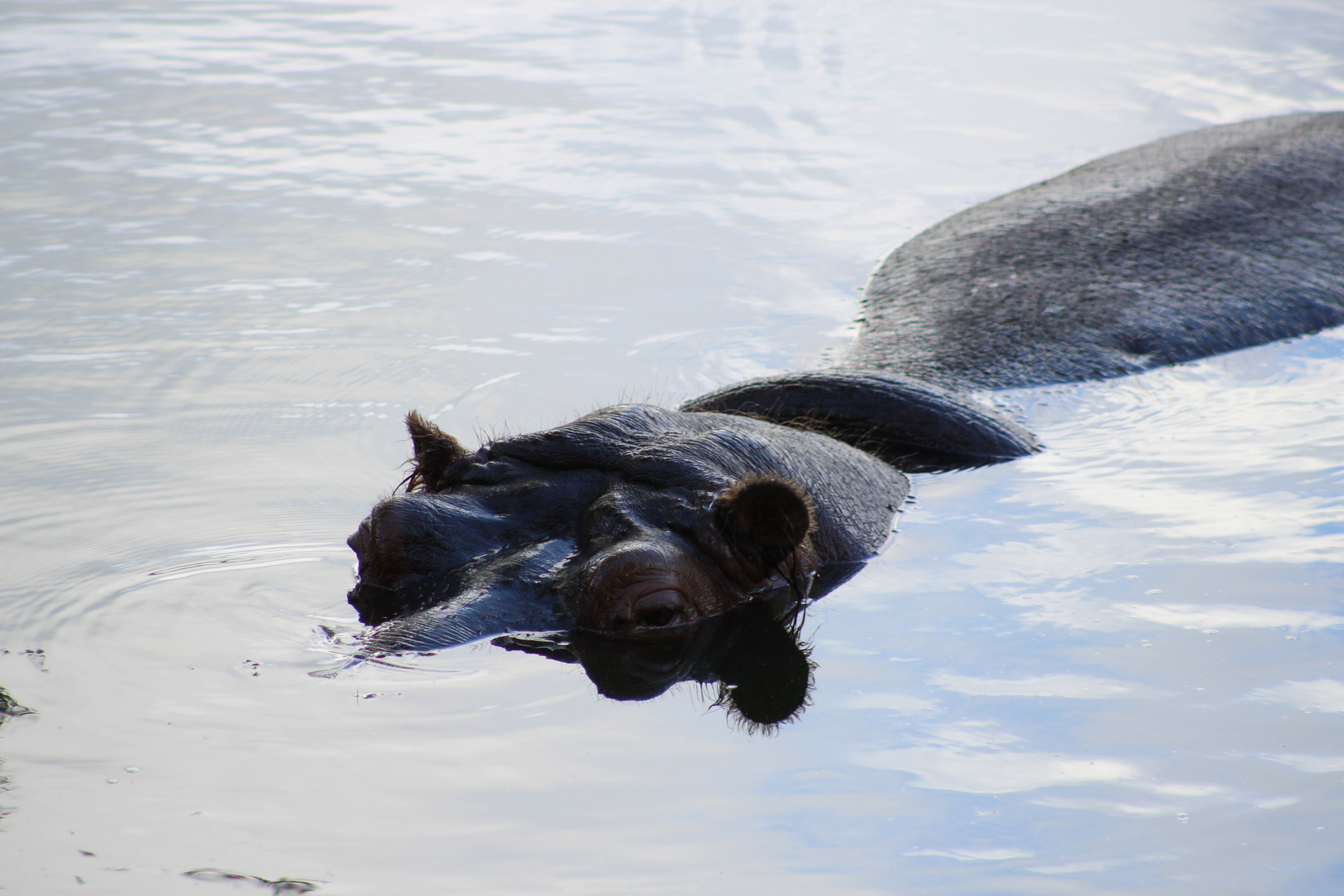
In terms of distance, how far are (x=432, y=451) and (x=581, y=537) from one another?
0.80 m

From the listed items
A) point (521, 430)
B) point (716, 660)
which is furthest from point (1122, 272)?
point (716, 660)

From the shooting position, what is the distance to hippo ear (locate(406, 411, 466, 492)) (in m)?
5.22

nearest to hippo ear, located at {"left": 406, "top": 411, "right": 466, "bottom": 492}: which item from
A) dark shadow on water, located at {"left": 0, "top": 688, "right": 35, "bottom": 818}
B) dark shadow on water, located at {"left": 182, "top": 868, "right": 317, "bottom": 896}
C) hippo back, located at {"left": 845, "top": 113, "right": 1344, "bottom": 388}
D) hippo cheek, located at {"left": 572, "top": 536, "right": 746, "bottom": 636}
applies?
hippo cheek, located at {"left": 572, "top": 536, "right": 746, "bottom": 636}

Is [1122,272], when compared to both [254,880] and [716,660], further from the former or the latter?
[254,880]

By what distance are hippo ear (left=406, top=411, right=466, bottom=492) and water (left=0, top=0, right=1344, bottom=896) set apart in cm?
47

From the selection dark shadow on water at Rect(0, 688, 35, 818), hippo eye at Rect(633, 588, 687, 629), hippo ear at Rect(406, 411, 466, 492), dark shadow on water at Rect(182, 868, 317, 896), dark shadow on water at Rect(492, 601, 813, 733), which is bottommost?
dark shadow on water at Rect(492, 601, 813, 733)

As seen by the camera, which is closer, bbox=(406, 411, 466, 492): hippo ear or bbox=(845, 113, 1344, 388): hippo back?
bbox=(406, 411, 466, 492): hippo ear

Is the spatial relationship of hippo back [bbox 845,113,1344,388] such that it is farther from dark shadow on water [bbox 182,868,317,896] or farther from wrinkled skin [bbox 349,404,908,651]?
dark shadow on water [bbox 182,868,317,896]

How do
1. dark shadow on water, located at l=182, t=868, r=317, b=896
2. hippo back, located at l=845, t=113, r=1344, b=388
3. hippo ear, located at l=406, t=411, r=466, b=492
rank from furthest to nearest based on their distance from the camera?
hippo back, located at l=845, t=113, r=1344, b=388 < hippo ear, located at l=406, t=411, r=466, b=492 < dark shadow on water, located at l=182, t=868, r=317, b=896

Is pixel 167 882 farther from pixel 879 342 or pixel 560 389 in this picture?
pixel 879 342

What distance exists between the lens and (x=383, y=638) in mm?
4371

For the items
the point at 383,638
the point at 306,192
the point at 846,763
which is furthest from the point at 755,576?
the point at 306,192

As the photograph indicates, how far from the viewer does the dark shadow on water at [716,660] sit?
4508 mm

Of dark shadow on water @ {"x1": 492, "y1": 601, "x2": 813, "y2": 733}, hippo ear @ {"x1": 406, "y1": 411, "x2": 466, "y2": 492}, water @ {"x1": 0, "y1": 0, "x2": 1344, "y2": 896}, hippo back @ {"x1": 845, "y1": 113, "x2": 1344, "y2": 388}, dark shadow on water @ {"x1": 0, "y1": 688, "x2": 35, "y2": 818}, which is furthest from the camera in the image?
hippo back @ {"x1": 845, "y1": 113, "x2": 1344, "y2": 388}
